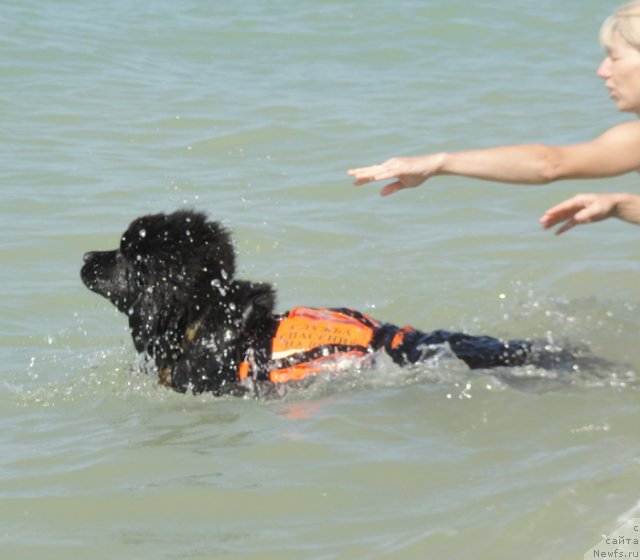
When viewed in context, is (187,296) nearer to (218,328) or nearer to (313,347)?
(218,328)

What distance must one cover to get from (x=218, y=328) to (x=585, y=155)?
6.20ft

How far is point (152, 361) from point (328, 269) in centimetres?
257

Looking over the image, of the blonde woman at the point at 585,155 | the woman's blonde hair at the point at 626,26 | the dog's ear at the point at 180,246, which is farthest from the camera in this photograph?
the dog's ear at the point at 180,246

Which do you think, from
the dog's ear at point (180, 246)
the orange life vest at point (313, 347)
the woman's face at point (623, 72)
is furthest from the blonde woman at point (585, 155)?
the dog's ear at point (180, 246)

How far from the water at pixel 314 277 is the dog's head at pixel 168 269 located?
42cm

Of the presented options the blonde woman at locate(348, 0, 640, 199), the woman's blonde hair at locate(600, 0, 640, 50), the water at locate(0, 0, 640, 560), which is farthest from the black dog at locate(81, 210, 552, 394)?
the woman's blonde hair at locate(600, 0, 640, 50)

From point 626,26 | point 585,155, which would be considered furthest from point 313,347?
point 626,26

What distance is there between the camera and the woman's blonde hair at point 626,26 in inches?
229

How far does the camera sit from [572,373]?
21.2 feet

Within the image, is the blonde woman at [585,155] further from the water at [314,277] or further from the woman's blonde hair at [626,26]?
the water at [314,277]

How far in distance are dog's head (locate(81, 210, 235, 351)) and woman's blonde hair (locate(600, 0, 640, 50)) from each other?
2.00 metres

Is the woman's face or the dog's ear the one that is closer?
the woman's face

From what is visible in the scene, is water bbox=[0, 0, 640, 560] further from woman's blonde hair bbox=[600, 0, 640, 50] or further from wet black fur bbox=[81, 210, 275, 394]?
woman's blonde hair bbox=[600, 0, 640, 50]

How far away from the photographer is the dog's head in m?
6.32
